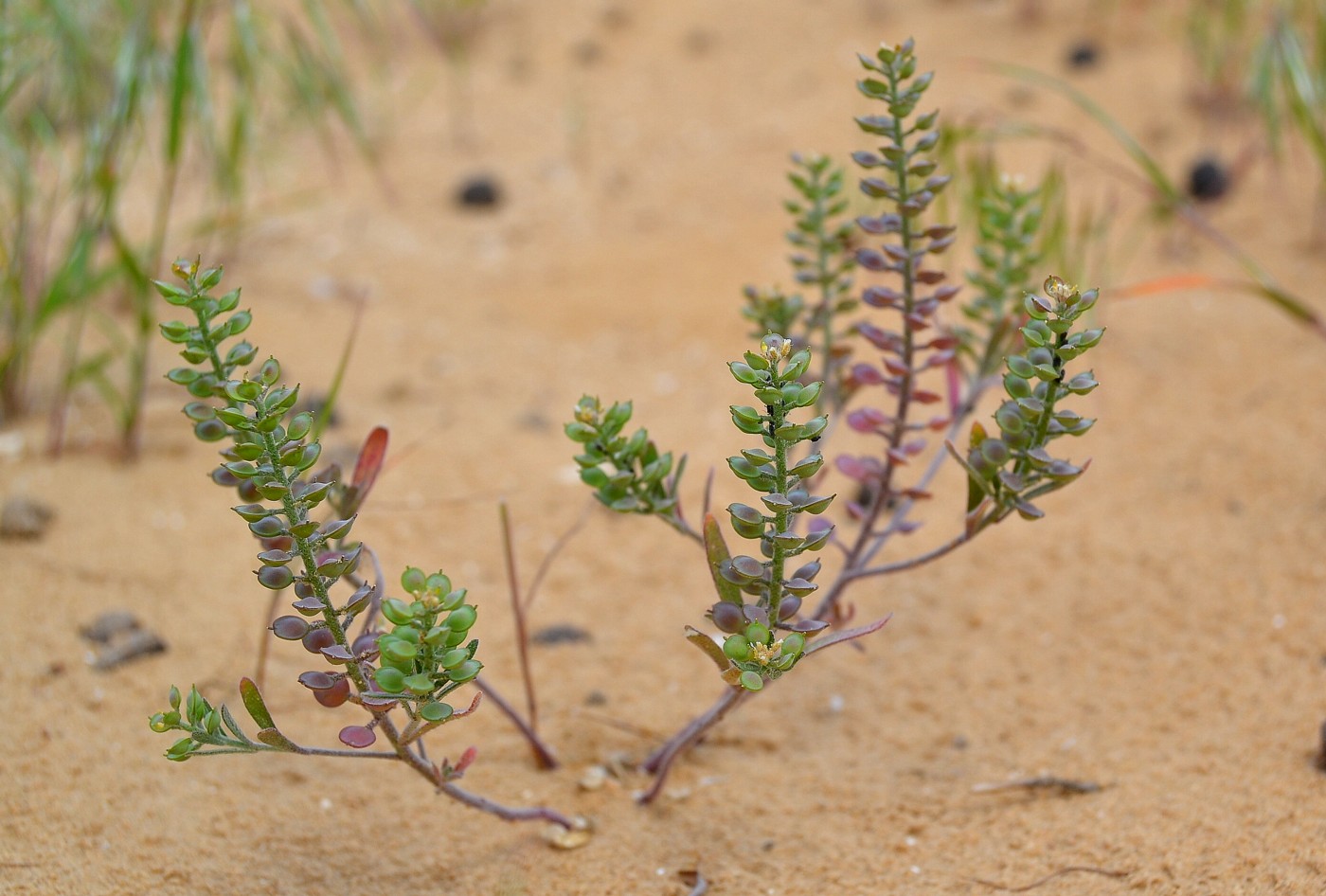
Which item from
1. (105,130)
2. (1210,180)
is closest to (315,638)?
(105,130)

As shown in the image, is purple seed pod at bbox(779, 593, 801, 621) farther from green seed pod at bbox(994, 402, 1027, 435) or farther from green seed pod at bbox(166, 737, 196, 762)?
green seed pod at bbox(166, 737, 196, 762)

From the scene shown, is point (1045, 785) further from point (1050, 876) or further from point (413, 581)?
point (413, 581)

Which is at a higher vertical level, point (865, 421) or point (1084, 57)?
point (1084, 57)

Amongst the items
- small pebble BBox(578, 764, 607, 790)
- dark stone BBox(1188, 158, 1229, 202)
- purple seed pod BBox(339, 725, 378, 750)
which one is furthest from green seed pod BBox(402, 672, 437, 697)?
dark stone BBox(1188, 158, 1229, 202)

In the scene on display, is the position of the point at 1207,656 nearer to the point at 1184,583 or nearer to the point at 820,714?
the point at 1184,583

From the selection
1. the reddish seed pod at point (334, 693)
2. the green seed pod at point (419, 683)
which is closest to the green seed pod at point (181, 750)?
the reddish seed pod at point (334, 693)

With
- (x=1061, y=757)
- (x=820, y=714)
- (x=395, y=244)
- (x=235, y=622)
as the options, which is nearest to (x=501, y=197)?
(x=395, y=244)
